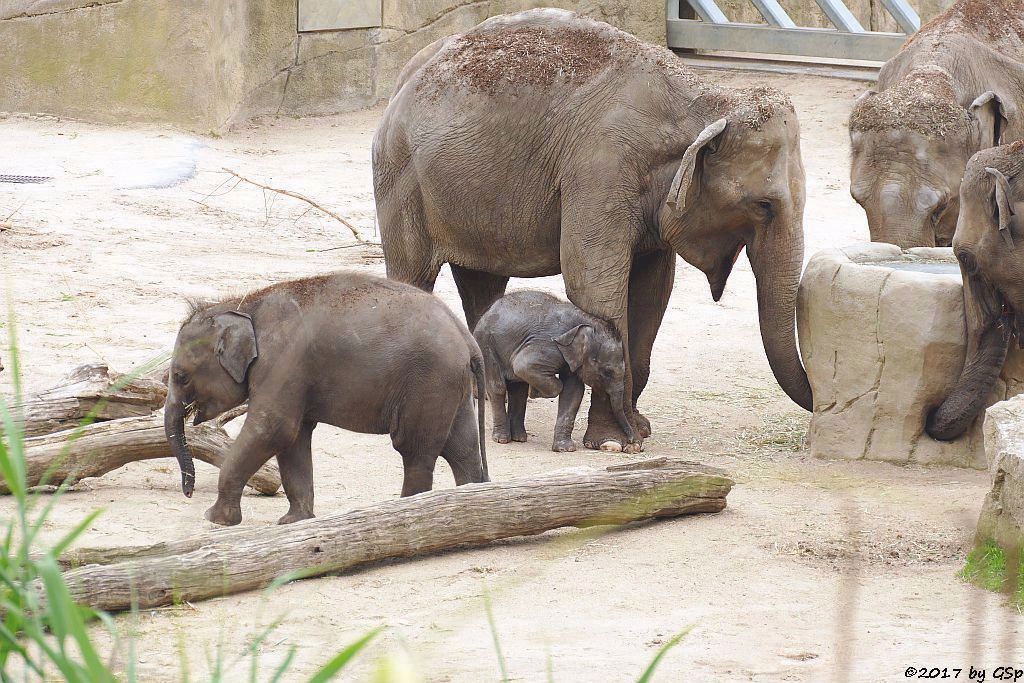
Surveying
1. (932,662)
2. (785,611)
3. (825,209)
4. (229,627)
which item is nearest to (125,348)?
(229,627)

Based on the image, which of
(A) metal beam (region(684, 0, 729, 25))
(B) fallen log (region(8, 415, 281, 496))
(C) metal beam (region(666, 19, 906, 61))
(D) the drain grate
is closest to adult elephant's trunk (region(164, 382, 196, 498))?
(B) fallen log (region(8, 415, 281, 496))

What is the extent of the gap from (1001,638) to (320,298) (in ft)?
7.71

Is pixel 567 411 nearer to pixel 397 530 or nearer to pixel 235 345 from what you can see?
pixel 235 345

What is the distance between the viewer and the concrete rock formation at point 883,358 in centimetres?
550

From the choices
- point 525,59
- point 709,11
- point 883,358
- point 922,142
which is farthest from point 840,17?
point 883,358

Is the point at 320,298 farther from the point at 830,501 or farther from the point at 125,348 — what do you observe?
the point at 125,348

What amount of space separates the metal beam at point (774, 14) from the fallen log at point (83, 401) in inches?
421

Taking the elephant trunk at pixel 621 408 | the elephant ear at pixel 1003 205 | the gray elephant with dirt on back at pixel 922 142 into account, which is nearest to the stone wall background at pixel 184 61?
the gray elephant with dirt on back at pixel 922 142

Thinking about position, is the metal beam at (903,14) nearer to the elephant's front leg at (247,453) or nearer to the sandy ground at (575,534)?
the sandy ground at (575,534)

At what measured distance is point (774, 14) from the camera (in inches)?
581

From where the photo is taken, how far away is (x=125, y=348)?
22.8 ft

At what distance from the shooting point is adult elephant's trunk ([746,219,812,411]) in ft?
18.9

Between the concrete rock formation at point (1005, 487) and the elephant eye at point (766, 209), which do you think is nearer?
the concrete rock formation at point (1005, 487)

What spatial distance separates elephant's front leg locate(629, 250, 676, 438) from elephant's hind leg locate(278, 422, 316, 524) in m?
2.24
